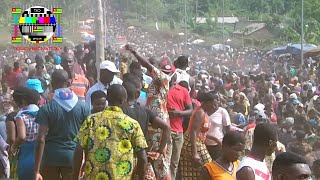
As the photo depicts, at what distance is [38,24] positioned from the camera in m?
24.8

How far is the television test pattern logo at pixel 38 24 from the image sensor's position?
24734 mm

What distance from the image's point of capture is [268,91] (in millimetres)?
22484

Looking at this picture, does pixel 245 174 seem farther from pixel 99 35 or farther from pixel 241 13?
pixel 241 13

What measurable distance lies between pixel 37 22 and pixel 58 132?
1724 cm

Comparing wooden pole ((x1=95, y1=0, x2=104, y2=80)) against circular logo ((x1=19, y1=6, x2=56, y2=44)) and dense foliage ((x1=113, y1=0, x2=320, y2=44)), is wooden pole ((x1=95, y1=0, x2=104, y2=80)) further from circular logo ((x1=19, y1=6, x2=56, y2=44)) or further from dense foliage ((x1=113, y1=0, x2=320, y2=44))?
dense foliage ((x1=113, y1=0, x2=320, y2=44))

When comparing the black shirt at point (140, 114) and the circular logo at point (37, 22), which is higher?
the black shirt at point (140, 114)

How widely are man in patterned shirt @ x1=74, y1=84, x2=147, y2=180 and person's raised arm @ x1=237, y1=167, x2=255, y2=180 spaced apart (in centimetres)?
117

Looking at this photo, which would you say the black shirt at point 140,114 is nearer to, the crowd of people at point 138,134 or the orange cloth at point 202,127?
the crowd of people at point 138,134

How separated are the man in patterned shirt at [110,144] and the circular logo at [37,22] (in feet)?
58.5

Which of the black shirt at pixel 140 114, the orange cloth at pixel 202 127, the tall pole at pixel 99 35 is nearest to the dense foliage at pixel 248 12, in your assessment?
the tall pole at pixel 99 35

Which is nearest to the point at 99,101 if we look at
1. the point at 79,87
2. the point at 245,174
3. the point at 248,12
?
the point at 245,174

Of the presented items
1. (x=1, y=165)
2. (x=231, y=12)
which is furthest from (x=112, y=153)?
(x=231, y=12)

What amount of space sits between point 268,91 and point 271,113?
19.1ft

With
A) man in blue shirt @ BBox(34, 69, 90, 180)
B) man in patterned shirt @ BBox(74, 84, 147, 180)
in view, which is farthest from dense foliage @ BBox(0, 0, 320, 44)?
man in patterned shirt @ BBox(74, 84, 147, 180)
